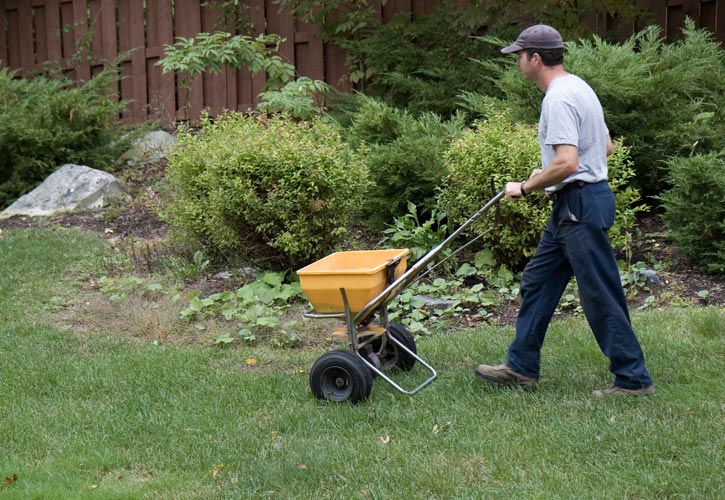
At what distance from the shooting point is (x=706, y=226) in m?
6.95

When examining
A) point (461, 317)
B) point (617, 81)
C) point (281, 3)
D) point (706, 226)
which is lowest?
point (461, 317)

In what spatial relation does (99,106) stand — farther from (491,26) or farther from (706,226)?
(706,226)

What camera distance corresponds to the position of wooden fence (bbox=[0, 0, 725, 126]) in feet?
39.8

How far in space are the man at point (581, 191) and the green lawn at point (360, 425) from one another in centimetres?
32

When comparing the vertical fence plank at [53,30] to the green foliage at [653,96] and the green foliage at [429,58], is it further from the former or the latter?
the green foliage at [653,96]

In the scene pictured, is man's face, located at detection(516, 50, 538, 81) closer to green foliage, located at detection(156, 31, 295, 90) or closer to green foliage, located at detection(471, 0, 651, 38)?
green foliage, located at detection(471, 0, 651, 38)

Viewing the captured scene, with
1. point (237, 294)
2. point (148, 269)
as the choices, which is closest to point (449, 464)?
point (237, 294)

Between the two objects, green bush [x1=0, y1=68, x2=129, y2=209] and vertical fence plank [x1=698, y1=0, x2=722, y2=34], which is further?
green bush [x1=0, y1=68, x2=129, y2=209]

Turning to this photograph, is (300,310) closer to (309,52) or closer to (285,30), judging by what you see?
(309,52)

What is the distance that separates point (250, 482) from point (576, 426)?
1570mm

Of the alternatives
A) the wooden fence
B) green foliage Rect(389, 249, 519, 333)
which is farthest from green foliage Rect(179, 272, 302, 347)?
the wooden fence

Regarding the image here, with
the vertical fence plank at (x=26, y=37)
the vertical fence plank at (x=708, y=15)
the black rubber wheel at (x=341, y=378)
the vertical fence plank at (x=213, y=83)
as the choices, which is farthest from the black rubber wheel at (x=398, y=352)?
the vertical fence plank at (x=26, y=37)

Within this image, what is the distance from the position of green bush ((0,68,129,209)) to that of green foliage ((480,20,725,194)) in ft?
18.0

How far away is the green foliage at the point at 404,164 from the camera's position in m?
8.08
